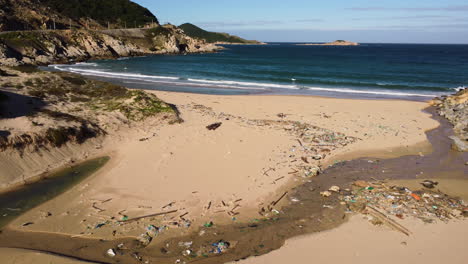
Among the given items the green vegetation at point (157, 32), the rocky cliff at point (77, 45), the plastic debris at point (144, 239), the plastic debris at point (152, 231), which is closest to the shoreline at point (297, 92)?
the plastic debris at point (152, 231)

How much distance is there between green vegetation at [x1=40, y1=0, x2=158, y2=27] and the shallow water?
94806 mm

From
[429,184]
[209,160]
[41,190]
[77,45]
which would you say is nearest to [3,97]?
[41,190]

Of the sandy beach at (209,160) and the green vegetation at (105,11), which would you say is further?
the green vegetation at (105,11)

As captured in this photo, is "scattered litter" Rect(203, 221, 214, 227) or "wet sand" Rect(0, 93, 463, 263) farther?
"scattered litter" Rect(203, 221, 214, 227)

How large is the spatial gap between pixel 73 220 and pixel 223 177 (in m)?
4.61

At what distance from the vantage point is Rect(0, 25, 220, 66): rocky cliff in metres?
47.0

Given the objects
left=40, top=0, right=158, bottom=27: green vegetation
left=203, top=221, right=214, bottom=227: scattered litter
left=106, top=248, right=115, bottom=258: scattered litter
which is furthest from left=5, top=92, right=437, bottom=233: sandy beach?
left=40, top=0, right=158, bottom=27: green vegetation

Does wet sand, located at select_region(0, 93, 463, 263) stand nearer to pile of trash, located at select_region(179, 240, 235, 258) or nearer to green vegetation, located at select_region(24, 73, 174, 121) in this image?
pile of trash, located at select_region(179, 240, 235, 258)

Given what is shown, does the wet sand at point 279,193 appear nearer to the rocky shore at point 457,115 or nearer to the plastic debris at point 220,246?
the plastic debris at point 220,246

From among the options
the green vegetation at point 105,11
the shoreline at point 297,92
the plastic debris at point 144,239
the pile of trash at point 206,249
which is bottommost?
the pile of trash at point 206,249

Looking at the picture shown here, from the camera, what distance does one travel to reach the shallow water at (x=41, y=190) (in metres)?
7.98

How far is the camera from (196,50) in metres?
102

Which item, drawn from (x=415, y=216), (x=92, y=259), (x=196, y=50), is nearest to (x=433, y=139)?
(x=415, y=216)

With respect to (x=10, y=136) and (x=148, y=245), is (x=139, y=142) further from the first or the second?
(x=148, y=245)
